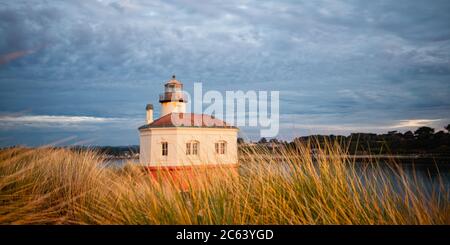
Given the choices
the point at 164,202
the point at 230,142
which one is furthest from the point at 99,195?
the point at 230,142

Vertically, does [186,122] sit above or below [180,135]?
above

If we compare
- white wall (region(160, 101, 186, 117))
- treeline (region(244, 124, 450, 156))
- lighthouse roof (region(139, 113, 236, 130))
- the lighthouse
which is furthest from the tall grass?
white wall (region(160, 101, 186, 117))

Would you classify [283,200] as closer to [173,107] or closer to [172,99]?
[173,107]

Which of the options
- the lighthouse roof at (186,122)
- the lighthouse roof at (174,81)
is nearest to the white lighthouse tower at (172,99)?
the lighthouse roof at (174,81)

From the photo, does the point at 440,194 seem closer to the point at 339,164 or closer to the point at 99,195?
the point at 339,164

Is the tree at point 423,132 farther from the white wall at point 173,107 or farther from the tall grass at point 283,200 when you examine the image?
the white wall at point 173,107

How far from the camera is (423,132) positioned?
3.67 meters

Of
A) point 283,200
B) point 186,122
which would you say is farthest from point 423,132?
point 186,122

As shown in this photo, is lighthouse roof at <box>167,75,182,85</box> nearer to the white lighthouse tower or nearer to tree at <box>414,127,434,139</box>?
the white lighthouse tower

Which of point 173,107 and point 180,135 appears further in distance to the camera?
point 173,107

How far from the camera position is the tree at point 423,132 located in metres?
3.59
